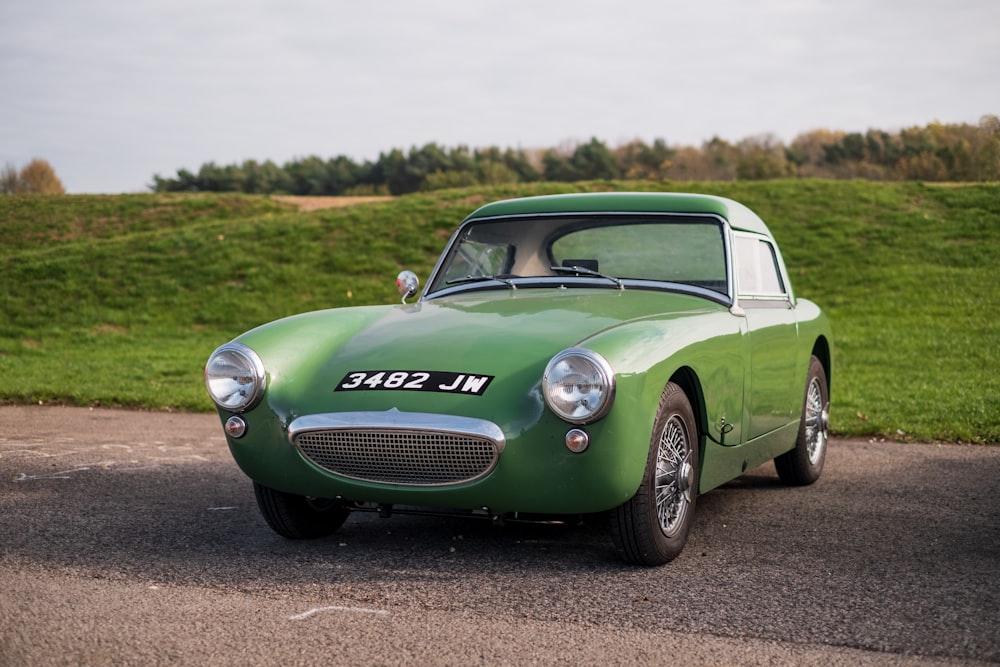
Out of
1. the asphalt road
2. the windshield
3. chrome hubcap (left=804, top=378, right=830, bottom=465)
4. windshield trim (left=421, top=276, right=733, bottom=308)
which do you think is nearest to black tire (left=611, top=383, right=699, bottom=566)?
the asphalt road

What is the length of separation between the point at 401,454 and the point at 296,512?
2.92ft

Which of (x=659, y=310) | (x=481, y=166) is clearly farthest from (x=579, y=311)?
(x=481, y=166)

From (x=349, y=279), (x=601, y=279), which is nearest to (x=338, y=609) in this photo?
(x=601, y=279)

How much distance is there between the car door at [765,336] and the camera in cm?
551

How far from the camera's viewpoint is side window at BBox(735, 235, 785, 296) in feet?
19.4

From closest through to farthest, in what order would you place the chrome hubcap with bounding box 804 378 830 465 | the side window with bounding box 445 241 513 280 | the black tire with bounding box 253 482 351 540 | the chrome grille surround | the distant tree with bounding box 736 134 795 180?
the chrome grille surround
the black tire with bounding box 253 482 351 540
the side window with bounding box 445 241 513 280
the chrome hubcap with bounding box 804 378 830 465
the distant tree with bounding box 736 134 795 180

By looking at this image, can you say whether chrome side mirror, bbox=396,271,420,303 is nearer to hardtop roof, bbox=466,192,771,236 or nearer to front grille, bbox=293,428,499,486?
hardtop roof, bbox=466,192,771,236

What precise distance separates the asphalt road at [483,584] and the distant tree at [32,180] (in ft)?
144

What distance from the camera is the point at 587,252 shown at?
600 centimetres

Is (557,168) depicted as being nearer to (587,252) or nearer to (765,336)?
(587,252)

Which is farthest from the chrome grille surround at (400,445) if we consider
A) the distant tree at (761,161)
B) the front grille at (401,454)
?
the distant tree at (761,161)

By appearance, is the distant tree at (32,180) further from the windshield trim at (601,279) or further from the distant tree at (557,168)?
the windshield trim at (601,279)

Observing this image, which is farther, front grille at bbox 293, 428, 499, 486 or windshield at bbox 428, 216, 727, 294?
windshield at bbox 428, 216, 727, 294

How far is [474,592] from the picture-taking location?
4.00m
